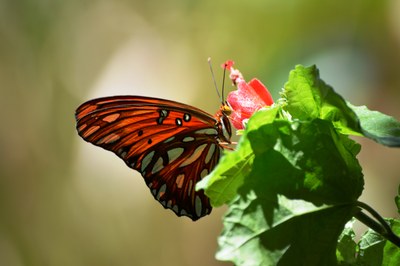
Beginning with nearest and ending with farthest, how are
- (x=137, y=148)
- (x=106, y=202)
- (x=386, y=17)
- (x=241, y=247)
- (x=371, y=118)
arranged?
(x=241, y=247) → (x=371, y=118) → (x=137, y=148) → (x=386, y=17) → (x=106, y=202)

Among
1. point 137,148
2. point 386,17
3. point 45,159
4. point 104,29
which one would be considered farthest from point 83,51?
point 137,148

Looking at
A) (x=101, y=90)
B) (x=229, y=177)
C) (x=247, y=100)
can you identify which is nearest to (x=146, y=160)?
(x=247, y=100)

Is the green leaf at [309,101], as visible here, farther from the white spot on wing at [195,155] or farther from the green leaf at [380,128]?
the white spot on wing at [195,155]

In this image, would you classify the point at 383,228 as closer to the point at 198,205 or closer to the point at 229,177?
the point at 229,177

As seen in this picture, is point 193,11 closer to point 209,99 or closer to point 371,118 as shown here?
point 209,99

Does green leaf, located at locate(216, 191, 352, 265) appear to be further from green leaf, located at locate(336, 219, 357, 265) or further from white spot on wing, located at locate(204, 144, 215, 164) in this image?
white spot on wing, located at locate(204, 144, 215, 164)

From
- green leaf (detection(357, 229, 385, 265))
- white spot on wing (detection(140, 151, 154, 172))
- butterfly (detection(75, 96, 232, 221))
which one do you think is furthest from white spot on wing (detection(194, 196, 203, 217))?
green leaf (detection(357, 229, 385, 265))
